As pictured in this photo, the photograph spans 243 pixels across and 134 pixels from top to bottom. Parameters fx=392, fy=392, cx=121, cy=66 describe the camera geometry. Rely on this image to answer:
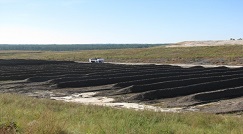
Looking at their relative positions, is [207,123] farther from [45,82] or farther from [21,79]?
[21,79]

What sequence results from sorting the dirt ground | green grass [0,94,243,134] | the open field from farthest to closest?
the dirt ground
the open field
green grass [0,94,243,134]

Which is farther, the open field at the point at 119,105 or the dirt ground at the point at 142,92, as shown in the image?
the dirt ground at the point at 142,92

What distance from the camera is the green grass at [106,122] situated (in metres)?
11.1

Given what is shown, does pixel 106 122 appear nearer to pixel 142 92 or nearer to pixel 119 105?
pixel 119 105

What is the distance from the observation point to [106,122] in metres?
13.3

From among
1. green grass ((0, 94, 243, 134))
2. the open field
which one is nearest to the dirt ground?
the open field

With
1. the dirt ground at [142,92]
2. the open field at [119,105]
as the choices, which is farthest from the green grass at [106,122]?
the dirt ground at [142,92]

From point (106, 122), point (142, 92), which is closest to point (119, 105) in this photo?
point (142, 92)

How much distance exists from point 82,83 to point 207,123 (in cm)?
2076

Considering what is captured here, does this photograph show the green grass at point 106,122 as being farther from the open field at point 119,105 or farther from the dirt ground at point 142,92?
the dirt ground at point 142,92

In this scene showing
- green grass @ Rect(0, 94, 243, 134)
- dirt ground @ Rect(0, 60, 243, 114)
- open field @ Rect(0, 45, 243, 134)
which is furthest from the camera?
dirt ground @ Rect(0, 60, 243, 114)

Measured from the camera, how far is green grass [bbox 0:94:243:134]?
11148mm

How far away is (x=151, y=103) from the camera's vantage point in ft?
80.8

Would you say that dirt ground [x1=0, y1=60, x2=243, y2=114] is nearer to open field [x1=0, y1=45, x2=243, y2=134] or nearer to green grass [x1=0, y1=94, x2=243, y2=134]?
open field [x1=0, y1=45, x2=243, y2=134]
